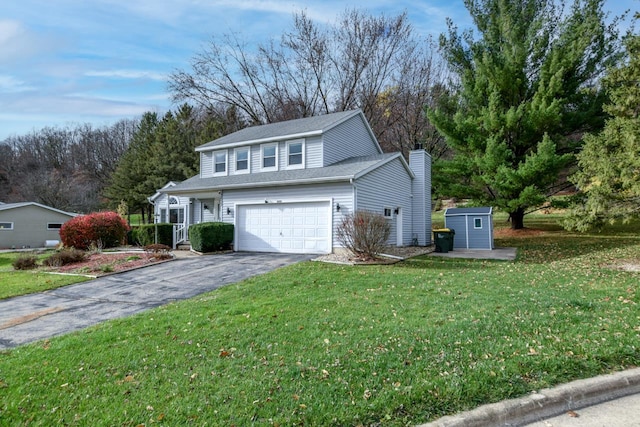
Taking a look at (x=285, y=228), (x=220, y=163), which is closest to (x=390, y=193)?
(x=285, y=228)

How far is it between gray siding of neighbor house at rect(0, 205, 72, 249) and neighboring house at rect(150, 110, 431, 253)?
15.2m

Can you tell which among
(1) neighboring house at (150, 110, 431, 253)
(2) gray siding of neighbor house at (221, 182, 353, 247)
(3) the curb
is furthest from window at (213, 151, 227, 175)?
(3) the curb

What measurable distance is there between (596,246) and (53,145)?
2351 inches

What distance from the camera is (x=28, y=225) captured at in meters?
26.6

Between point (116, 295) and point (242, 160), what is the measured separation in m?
10.5

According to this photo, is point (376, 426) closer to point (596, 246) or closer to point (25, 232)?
point (596, 246)

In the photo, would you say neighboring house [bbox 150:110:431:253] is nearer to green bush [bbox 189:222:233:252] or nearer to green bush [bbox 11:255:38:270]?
green bush [bbox 189:222:233:252]

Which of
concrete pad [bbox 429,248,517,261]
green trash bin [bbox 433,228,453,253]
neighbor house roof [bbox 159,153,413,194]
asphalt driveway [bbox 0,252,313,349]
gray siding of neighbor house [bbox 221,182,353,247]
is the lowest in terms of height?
asphalt driveway [bbox 0,252,313,349]

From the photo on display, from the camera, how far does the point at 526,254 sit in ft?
43.4

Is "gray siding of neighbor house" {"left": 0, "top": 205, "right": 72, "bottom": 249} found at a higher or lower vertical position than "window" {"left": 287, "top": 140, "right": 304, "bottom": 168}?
lower

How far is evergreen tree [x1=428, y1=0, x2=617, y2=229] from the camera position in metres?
17.4

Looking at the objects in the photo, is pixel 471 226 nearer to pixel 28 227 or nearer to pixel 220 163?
pixel 220 163

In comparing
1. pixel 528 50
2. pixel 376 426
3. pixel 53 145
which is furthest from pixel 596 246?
pixel 53 145

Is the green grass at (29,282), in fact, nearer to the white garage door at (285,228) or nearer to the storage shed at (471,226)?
the white garage door at (285,228)
